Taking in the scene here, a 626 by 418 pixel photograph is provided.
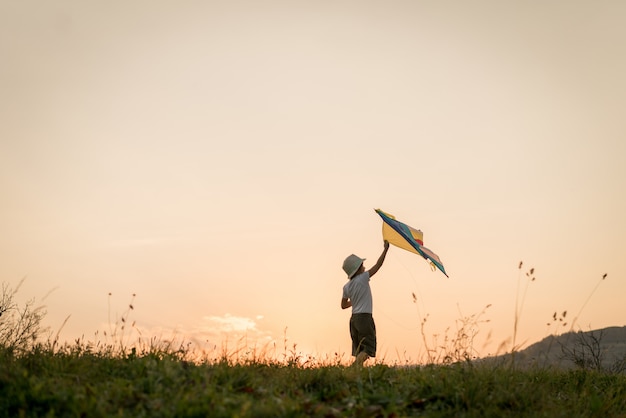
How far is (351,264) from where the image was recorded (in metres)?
12.4

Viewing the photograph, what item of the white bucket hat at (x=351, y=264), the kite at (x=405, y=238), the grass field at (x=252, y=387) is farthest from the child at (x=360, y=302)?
the grass field at (x=252, y=387)

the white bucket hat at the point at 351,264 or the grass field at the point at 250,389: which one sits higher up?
the white bucket hat at the point at 351,264

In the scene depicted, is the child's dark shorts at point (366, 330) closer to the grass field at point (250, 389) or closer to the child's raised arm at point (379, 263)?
the child's raised arm at point (379, 263)

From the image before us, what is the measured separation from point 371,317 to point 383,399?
4.99 metres

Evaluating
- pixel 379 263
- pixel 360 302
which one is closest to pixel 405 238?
pixel 379 263

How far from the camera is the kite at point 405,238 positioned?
1250 cm

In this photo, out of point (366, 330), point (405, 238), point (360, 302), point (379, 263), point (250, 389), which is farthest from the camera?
point (405, 238)

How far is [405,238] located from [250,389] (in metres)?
6.48

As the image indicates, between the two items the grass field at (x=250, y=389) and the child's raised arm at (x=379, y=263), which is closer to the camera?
the grass field at (x=250, y=389)

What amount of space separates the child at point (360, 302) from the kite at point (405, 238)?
290 millimetres

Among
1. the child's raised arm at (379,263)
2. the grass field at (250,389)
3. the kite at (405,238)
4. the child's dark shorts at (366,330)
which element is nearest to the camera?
the grass field at (250,389)

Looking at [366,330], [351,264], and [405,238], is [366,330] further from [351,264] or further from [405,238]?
[405,238]

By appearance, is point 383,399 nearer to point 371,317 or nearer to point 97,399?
point 97,399

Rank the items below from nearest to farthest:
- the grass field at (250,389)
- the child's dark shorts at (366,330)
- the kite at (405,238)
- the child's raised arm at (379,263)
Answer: the grass field at (250,389), the child's dark shorts at (366,330), the child's raised arm at (379,263), the kite at (405,238)
